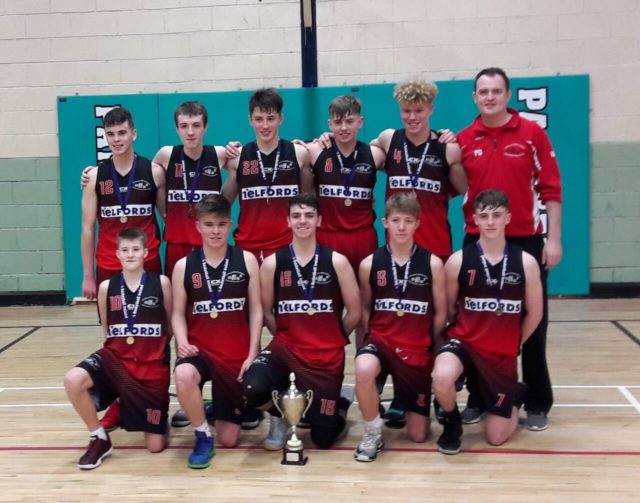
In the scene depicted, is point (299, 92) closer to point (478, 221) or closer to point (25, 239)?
point (25, 239)

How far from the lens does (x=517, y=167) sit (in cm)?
383

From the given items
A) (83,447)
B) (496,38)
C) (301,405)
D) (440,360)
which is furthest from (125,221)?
(496,38)

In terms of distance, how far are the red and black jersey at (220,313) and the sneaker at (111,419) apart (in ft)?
2.45

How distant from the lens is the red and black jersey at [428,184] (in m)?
4.05

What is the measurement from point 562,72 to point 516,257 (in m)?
4.44

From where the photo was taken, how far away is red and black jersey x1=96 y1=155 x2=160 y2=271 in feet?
13.7

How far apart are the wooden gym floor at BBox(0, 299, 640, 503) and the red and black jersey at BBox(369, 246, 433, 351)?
555 millimetres

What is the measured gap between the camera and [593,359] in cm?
540

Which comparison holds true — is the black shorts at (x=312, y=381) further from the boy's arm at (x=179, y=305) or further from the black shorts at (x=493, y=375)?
the black shorts at (x=493, y=375)

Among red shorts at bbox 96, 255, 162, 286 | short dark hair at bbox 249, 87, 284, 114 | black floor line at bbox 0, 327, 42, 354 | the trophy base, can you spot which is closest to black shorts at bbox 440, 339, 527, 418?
the trophy base

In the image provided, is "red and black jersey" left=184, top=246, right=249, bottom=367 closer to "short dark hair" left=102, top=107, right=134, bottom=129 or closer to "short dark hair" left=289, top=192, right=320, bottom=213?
"short dark hair" left=289, top=192, right=320, bottom=213

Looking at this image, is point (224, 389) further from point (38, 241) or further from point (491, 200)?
point (38, 241)

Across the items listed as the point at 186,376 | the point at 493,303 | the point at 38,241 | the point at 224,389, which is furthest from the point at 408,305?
the point at 38,241

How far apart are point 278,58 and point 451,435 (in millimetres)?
5179
